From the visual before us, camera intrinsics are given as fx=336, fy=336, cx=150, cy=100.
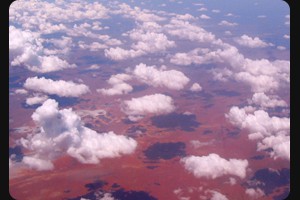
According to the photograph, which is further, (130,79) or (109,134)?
(130,79)

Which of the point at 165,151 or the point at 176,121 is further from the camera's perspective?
the point at 176,121

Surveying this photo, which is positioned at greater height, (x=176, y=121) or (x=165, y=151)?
(x=176, y=121)

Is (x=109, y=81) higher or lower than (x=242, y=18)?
lower

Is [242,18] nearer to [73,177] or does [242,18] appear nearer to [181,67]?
[181,67]

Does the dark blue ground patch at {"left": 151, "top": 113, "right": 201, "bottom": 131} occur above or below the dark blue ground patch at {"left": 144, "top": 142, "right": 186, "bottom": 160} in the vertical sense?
above

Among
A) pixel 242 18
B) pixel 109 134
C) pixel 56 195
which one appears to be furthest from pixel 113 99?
pixel 242 18

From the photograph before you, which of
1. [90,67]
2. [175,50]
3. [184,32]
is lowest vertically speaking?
[90,67]

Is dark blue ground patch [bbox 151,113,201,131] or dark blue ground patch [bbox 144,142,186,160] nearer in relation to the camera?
dark blue ground patch [bbox 144,142,186,160]

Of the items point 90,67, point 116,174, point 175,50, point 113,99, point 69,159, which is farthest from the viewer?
point 175,50

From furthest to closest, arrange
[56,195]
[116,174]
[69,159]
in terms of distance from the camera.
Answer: [69,159], [116,174], [56,195]

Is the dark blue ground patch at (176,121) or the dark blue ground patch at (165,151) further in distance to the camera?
the dark blue ground patch at (176,121)

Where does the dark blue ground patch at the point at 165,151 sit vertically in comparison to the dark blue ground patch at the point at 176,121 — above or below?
below
